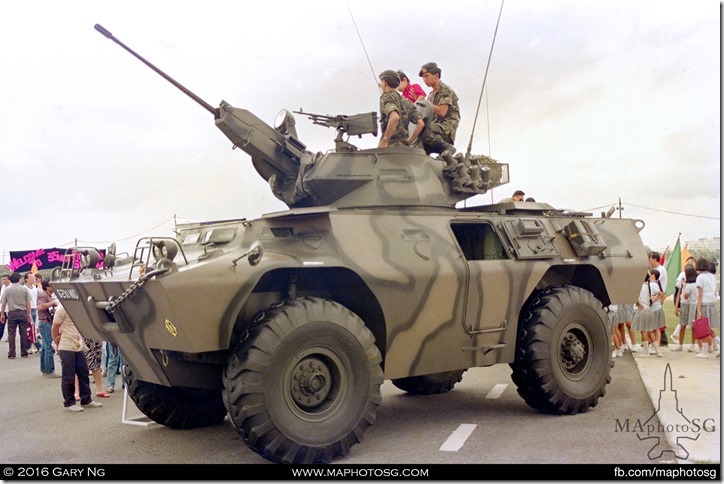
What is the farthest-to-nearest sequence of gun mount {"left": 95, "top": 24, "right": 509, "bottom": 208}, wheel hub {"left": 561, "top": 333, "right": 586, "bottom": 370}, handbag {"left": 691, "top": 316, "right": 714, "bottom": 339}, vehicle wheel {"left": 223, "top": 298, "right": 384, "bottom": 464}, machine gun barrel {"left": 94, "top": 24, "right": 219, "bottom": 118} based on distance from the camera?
handbag {"left": 691, "top": 316, "right": 714, "bottom": 339}, wheel hub {"left": 561, "top": 333, "right": 586, "bottom": 370}, gun mount {"left": 95, "top": 24, "right": 509, "bottom": 208}, machine gun barrel {"left": 94, "top": 24, "right": 219, "bottom": 118}, vehicle wheel {"left": 223, "top": 298, "right": 384, "bottom": 464}

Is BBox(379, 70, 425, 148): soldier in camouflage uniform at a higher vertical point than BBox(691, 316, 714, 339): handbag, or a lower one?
higher

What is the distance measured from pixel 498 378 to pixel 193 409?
4803 millimetres

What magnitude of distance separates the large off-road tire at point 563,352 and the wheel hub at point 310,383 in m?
2.58

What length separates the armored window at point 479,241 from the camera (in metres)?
8.26

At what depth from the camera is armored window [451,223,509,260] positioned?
27.1ft

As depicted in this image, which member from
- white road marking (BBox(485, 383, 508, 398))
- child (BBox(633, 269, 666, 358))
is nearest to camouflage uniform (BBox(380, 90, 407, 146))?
white road marking (BBox(485, 383, 508, 398))

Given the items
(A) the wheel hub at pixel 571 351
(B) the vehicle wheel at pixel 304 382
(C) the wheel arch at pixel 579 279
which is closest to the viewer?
(B) the vehicle wheel at pixel 304 382

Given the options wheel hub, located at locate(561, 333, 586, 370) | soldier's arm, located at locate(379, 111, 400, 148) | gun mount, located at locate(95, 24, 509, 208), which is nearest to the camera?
gun mount, located at locate(95, 24, 509, 208)

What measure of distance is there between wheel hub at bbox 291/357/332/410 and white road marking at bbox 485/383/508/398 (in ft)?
11.8

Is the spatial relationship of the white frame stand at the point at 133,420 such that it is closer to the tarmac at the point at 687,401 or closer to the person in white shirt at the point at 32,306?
the tarmac at the point at 687,401

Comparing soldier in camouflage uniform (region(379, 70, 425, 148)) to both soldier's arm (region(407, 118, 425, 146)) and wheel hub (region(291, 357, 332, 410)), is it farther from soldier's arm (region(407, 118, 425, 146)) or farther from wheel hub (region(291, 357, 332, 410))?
wheel hub (region(291, 357, 332, 410))

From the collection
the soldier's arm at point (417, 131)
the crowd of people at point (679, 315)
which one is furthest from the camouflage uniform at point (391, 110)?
the crowd of people at point (679, 315)

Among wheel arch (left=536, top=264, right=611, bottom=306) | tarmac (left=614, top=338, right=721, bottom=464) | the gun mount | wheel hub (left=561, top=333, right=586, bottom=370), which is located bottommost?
tarmac (left=614, top=338, right=721, bottom=464)

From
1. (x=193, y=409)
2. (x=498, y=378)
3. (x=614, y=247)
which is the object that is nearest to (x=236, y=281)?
(x=193, y=409)
